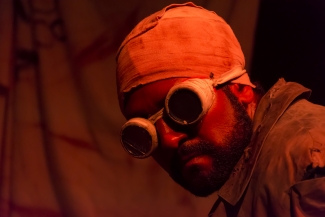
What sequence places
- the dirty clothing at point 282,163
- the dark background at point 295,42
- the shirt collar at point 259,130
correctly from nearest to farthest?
the dirty clothing at point 282,163 < the shirt collar at point 259,130 < the dark background at point 295,42

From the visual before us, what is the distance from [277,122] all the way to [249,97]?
0.18 metres

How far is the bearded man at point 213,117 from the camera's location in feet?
2.63

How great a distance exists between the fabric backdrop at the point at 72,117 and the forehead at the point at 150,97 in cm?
84

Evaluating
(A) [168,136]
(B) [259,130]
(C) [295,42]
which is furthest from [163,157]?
(C) [295,42]

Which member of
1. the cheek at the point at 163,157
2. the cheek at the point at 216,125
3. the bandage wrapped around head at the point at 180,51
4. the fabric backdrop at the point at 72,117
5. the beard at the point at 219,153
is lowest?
the fabric backdrop at the point at 72,117

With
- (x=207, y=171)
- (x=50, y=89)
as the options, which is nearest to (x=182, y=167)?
(x=207, y=171)

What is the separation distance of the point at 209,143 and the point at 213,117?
67 millimetres

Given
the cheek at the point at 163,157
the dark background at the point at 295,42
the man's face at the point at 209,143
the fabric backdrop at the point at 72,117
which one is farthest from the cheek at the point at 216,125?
the fabric backdrop at the point at 72,117

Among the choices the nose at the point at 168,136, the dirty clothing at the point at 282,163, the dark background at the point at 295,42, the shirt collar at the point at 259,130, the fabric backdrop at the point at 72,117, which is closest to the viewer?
the dirty clothing at the point at 282,163

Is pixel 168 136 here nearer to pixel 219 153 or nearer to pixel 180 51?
pixel 219 153

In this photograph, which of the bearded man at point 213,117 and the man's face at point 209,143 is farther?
the man's face at point 209,143

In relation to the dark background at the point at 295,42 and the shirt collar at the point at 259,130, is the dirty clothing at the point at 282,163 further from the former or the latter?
the dark background at the point at 295,42

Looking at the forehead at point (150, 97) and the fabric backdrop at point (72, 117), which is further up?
the forehead at point (150, 97)

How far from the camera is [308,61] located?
A: 1.63 m
